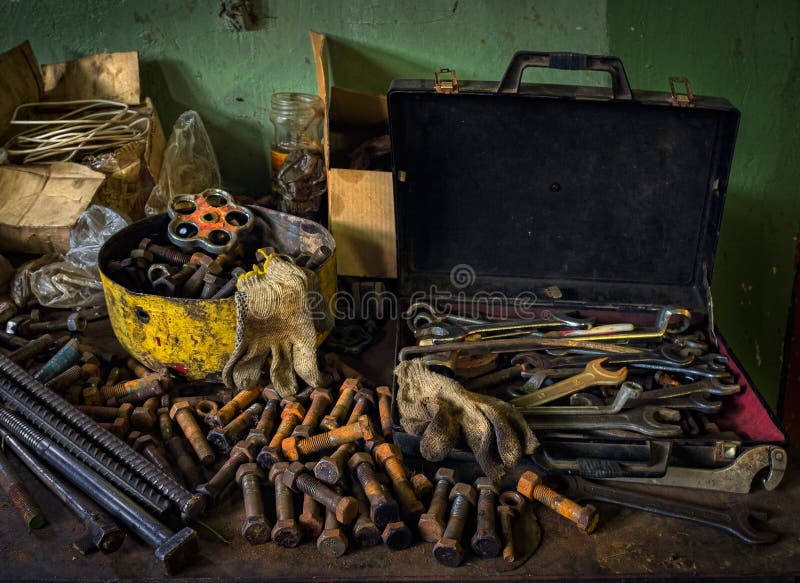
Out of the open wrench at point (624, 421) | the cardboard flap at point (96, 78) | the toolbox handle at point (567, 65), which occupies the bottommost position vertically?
the open wrench at point (624, 421)

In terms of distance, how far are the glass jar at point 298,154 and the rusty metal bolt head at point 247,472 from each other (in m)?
1.11

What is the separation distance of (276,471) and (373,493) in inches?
9.6

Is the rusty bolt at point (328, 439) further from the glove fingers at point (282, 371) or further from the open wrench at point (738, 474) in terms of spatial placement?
the open wrench at point (738, 474)

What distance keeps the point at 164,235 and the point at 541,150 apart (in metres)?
1.18

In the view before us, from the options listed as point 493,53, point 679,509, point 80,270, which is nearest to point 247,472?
point 679,509

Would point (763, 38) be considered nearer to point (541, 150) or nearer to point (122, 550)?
point (541, 150)

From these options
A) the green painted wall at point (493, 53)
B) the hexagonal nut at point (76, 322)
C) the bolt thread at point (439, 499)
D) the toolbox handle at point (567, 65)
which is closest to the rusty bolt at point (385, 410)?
the bolt thread at point (439, 499)

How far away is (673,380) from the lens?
5.65 feet

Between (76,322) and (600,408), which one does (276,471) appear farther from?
(76,322)

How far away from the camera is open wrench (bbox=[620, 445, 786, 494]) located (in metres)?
1.38

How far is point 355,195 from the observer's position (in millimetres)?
2197

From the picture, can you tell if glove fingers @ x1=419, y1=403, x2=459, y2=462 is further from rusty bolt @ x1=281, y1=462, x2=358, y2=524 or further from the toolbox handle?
the toolbox handle

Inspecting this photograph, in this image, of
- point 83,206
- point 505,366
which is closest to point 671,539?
point 505,366

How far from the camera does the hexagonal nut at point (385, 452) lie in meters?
1.48
